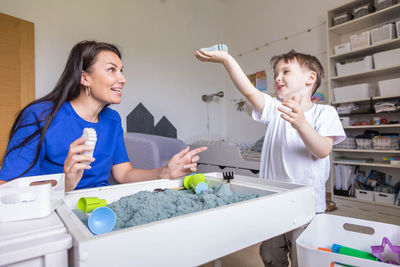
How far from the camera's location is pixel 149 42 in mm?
3635

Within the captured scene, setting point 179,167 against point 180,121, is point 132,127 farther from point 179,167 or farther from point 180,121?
point 179,167

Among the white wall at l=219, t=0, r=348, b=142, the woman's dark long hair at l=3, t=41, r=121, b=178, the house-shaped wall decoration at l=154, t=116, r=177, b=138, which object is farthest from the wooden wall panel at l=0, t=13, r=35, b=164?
the white wall at l=219, t=0, r=348, b=142

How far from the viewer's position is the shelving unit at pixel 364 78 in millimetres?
2484

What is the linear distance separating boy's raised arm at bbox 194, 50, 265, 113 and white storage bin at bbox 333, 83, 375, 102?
2.05 metres

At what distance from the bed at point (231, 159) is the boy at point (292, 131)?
1.66 m

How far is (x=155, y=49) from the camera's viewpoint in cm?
370

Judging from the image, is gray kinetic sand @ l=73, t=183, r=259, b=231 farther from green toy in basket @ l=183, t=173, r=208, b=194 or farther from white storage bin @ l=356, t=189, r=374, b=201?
white storage bin @ l=356, t=189, r=374, b=201

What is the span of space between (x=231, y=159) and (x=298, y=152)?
2.02m

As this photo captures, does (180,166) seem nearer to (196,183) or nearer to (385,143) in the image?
(196,183)

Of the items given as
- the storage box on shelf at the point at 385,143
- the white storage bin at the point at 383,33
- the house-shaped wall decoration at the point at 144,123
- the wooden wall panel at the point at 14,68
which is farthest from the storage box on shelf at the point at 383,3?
the wooden wall panel at the point at 14,68

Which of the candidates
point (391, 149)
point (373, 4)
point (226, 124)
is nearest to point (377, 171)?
point (391, 149)

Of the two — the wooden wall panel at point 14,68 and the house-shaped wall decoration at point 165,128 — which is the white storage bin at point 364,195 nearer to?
the house-shaped wall decoration at point 165,128

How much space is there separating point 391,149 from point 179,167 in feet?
7.83

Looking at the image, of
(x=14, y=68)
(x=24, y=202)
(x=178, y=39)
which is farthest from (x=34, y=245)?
(x=178, y=39)
